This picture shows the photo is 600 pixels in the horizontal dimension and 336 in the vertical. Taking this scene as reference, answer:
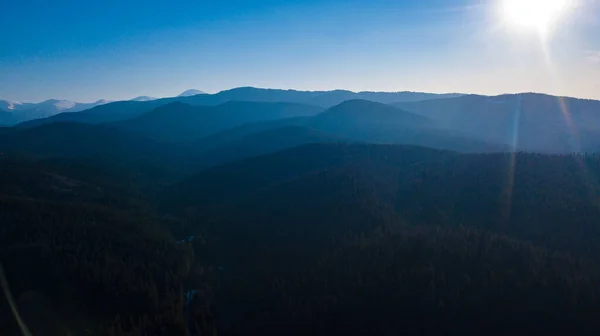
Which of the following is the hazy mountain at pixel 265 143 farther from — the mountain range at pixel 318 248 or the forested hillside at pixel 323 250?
the forested hillside at pixel 323 250

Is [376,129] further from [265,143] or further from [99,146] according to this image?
[99,146]

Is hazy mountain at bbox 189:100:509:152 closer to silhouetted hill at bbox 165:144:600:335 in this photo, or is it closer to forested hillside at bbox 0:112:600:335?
silhouetted hill at bbox 165:144:600:335

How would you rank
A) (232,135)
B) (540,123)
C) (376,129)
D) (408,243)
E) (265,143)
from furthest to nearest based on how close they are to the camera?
(232,135) → (540,123) → (376,129) → (265,143) → (408,243)

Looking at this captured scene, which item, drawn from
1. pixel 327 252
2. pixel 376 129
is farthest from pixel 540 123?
pixel 327 252

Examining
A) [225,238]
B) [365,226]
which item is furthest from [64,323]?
[365,226]

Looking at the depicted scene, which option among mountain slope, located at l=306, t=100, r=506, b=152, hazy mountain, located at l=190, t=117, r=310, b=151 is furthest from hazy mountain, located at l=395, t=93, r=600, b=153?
hazy mountain, located at l=190, t=117, r=310, b=151

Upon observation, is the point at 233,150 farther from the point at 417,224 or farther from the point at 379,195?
the point at 417,224

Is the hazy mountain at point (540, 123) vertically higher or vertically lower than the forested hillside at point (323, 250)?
higher

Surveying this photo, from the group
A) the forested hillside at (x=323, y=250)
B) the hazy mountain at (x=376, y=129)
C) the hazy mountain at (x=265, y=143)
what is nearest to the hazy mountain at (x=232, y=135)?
the hazy mountain at (x=376, y=129)

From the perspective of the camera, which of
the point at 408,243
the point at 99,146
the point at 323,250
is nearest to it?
the point at 408,243
